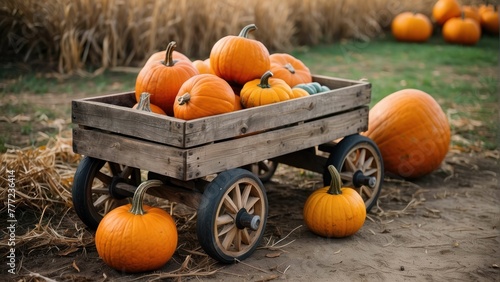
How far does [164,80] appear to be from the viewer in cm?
361

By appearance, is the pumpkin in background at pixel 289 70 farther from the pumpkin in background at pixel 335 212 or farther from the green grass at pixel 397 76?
the green grass at pixel 397 76

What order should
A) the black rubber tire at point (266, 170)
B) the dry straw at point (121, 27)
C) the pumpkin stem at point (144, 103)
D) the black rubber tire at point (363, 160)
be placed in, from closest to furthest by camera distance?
the pumpkin stem at point (144, 103), the black rubber tire at point (363, 160), the black rubber tire at point (266, 170), the dry straw at point (121, 27)

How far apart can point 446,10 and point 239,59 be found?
9.20 metres

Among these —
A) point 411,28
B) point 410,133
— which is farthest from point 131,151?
point 411,28

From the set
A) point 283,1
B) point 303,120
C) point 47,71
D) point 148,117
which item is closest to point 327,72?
point 283,1

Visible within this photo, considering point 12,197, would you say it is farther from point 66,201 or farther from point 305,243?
point 305,243

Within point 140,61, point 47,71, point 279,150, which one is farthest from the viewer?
point 140,61

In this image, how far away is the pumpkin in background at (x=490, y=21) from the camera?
12.2 meters

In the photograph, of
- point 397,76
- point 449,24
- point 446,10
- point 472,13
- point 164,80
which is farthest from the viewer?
point 472,13

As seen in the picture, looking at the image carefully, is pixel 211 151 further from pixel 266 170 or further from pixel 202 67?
pixel 266 170

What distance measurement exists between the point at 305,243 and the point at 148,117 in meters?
1.19

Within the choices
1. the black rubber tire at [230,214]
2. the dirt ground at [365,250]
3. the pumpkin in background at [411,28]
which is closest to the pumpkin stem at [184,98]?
the black rubber tire at [230,214]

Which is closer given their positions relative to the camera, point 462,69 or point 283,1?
point 462,69

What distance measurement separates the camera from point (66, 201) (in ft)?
13.6
